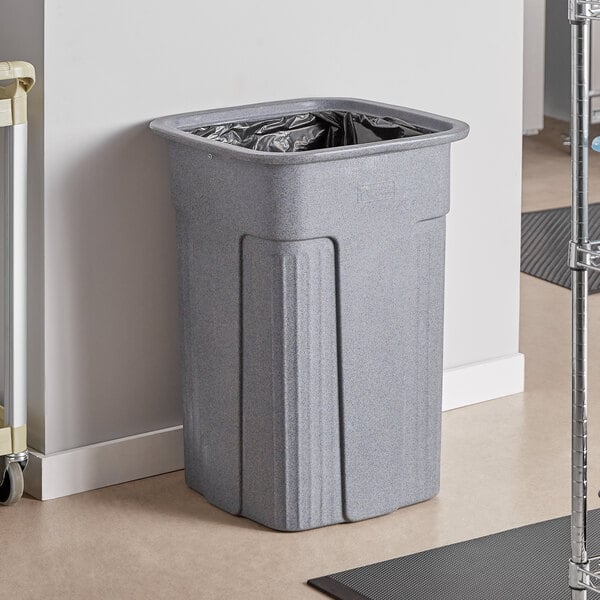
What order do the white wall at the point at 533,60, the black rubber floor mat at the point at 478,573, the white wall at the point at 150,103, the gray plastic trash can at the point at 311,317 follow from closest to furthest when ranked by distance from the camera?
the black rubber floor mat at the point at 478,573, the gray plastic trash can at the point at 311,317, the white wall at the point at 150,103, the white wall at the point at 533,60

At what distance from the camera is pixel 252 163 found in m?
2.53

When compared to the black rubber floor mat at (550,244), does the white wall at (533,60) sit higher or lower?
higher

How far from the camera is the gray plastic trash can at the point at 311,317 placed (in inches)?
101

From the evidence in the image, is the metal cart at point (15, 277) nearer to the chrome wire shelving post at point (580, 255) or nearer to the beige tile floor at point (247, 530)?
the beige tile floor at point (247, 530)

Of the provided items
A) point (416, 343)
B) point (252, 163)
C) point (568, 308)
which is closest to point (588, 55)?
point (252, 163)

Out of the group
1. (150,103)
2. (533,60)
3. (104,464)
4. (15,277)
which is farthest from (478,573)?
(533,60)

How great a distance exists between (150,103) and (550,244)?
92.0 inches

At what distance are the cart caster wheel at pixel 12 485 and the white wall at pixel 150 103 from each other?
0.12m

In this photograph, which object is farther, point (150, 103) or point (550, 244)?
point (550, 244)

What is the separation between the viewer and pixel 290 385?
2617mm

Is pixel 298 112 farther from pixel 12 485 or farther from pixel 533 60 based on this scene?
pixel 533 60

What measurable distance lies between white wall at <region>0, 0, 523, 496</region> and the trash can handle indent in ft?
0.29

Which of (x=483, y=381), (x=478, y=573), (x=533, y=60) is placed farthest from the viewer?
(x=533, y=60)

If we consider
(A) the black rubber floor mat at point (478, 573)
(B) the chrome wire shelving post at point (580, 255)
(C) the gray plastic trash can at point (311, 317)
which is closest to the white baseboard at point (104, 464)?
(C) the gray plastic trash can at point (311, 317)
